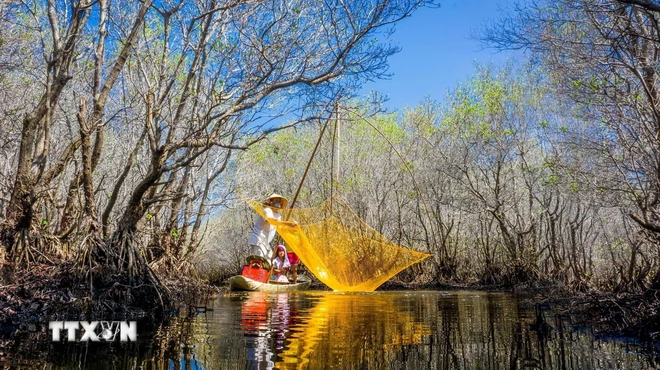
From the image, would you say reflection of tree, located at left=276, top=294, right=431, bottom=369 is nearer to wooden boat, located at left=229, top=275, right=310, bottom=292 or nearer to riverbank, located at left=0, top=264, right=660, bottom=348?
riverbank, located at left=0, top=264, right=660, bottom=348

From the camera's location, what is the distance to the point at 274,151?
668 centimetres

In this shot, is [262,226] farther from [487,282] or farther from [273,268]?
[487,282]

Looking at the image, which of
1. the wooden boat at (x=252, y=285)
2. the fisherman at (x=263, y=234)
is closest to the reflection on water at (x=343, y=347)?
the wooden boat at (x=252, y=285)

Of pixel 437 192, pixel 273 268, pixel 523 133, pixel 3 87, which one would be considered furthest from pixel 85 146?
pixel 437 192

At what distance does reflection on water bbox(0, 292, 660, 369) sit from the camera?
Answer: 8.18 ft

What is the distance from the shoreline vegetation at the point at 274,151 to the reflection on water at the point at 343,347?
77 centimetres

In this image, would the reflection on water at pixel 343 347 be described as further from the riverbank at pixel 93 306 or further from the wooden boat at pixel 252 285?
the wooden boat at pixel 252 285

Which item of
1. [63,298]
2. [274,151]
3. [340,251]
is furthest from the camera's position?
[340,251]
